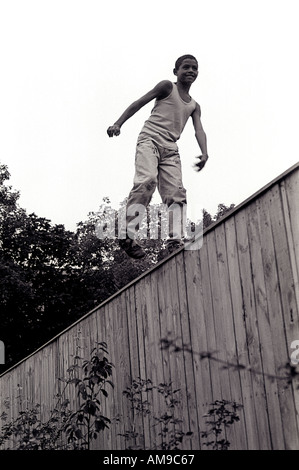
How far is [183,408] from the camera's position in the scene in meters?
3.97

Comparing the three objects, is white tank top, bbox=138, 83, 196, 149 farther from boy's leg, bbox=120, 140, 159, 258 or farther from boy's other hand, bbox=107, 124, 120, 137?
boy's other hand, bbox=107, 124, 120, 137

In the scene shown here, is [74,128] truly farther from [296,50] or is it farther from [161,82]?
[161,82]

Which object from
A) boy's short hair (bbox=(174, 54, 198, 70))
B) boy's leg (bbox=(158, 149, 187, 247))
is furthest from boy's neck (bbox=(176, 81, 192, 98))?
boy's leg (bbox=(158, 149, 187, 247))

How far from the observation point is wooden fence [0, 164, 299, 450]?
3064 millimetres

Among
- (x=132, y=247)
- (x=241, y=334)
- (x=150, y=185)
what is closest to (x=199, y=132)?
(x=150, y=185)

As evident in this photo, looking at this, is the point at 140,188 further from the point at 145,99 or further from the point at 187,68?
the point at 187,68

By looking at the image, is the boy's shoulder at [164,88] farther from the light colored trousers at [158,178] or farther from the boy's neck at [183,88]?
the light colored trousers at [158,178]

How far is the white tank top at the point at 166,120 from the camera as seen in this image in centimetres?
529

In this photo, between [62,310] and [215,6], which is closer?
[215,6]

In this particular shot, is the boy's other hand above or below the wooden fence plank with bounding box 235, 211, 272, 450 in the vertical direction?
above

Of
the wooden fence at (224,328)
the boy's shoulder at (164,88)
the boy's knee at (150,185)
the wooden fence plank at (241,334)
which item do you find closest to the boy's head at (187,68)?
the boy's shoulder at (164,88)

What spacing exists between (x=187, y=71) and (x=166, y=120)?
418 mm

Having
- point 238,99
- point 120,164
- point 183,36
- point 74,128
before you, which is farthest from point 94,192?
point 183,36

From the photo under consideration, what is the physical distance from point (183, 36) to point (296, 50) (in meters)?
2.22
